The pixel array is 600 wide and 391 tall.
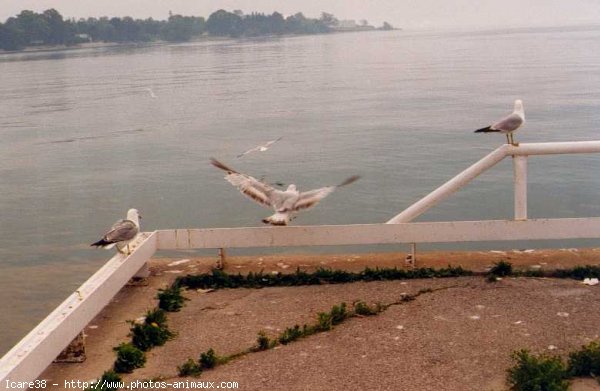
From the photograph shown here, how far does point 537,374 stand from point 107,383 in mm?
2717

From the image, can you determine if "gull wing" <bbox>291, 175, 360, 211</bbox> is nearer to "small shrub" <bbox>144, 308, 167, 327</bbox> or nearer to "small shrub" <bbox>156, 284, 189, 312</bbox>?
"small shrub" <bbox>156, 284, 189, 312</bbox>

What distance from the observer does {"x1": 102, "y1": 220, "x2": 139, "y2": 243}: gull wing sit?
23.5 feet

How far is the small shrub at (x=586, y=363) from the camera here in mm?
5129

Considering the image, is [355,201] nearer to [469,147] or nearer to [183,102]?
[469,147]

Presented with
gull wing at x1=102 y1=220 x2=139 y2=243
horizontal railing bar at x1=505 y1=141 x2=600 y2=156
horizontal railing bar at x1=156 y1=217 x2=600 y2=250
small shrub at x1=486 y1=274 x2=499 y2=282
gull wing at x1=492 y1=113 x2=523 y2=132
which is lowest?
small shrub at x1=486 y1=274 x2=499 y2=282

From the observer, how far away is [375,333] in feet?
19.8

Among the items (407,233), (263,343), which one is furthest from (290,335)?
(407,233)

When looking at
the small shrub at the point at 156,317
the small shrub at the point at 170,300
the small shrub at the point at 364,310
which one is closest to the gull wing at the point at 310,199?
the small shrub at the point at 170,300

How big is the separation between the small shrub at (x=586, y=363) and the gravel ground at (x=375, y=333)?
93 mm

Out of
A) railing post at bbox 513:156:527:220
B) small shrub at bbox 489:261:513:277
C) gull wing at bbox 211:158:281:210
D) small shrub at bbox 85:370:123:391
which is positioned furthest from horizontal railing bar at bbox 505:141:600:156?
small shrub at bbox 85:370:123:391

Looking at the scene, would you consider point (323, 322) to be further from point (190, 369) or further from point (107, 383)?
point (107, 383)

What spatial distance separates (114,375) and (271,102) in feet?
97.9

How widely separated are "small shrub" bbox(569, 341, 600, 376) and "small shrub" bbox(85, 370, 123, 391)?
2910mm

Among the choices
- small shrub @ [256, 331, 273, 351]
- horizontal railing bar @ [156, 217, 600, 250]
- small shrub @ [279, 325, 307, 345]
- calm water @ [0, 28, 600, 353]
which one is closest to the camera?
small shrub @ [256, 331, 273, 351]
